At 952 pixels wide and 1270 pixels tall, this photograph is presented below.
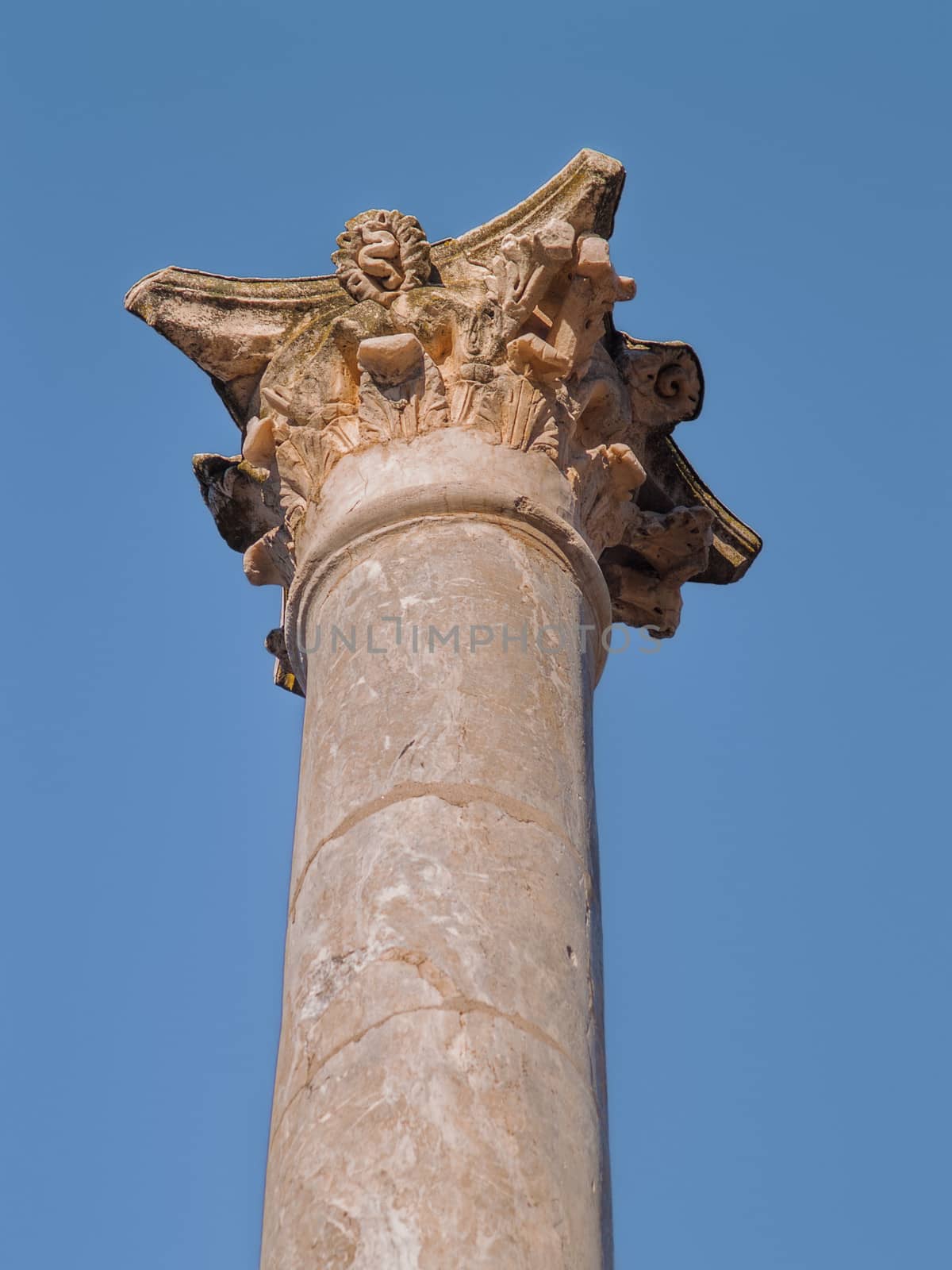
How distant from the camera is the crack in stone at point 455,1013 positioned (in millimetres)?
6191

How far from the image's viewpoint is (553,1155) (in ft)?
19.5

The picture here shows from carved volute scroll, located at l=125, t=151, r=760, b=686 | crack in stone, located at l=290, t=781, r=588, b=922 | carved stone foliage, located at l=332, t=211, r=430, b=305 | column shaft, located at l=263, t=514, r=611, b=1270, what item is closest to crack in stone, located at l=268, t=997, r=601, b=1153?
column shaft, located at l=263, t=514, r=611, b=1270

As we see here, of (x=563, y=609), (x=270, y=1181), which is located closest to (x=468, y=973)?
(x=270, y=1181)

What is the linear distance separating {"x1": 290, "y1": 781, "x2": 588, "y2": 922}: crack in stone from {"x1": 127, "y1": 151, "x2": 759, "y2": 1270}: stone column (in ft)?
0.04

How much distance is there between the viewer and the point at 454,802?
6.88 meters

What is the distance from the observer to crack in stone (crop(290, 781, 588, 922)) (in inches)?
272

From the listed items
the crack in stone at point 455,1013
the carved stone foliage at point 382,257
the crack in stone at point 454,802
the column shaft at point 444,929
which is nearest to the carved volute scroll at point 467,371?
the carved stone foliage at point 382,257

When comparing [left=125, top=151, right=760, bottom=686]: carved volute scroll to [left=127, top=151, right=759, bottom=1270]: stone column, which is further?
[left=125, top=151, right=760, bottom=686]: carved volute scroll

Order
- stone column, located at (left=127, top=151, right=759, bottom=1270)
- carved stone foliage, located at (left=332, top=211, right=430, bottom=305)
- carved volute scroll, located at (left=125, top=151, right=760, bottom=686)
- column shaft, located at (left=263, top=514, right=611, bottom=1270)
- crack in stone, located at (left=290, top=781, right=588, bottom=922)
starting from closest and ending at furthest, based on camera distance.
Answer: column shaft, located at (left=263, top=514, right=611, bottom=1270) → stone column, located at (left=127, top=151, right=759, bottom=1270) → crack in stone, located at (left=290, top=781, right=588, bottom=922) → carved volute scroll, located at (left=125, top=151, right=760, bottom=686) → carved stone foliage, located at (left=332, top=211, right=430, bottom=305)

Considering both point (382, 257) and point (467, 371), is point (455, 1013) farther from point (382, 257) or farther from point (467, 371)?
point (382, 257)

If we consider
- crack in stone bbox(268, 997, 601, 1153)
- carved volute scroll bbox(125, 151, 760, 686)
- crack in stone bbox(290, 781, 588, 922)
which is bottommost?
crack in stone bbox(268, 997, 601, 1153)

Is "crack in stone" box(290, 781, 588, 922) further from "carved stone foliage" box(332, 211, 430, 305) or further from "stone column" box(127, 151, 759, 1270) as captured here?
"carved stone foliage" box(332, 211, 430, 305)

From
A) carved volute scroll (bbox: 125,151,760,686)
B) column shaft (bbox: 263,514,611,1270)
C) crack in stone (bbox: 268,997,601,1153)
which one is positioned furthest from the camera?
carved volute scroll (bbox: 125,151,760,686)

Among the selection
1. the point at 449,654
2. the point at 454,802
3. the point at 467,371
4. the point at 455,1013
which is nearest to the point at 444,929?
the point at 455,1013
